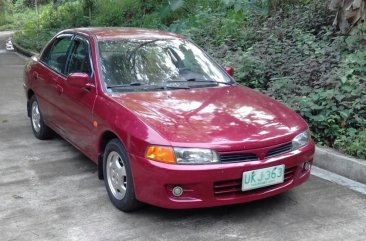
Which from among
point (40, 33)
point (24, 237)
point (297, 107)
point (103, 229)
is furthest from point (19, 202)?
point (40, 33)

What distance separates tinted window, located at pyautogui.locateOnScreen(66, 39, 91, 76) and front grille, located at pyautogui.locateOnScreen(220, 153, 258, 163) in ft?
6.14

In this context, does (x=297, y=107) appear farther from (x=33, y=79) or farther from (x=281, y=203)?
(x=33, y=79)

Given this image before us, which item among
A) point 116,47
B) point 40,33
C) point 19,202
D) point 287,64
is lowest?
point 40,33

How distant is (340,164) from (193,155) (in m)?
2.15

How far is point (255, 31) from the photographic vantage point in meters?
9.70

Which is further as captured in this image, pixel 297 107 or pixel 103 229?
pixel 297 107

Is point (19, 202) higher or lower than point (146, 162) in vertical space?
lower

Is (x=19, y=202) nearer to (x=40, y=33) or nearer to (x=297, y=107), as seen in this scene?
(x=297, y=107)

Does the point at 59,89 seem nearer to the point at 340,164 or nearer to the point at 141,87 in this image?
the point at 141,87

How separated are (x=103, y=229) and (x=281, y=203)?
1.60 m

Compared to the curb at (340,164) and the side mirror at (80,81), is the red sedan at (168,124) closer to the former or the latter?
the side mirror at (80,81)

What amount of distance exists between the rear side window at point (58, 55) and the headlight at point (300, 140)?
2821 millimetres

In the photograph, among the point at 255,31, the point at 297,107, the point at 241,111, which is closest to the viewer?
the point at 241,111

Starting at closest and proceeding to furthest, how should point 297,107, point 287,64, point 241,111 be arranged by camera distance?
point 241,111
point 297,107
point 287,64
